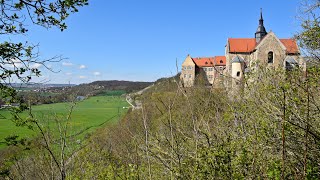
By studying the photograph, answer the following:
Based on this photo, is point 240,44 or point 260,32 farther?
point 240,44

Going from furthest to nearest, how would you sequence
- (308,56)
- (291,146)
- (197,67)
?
(197,67) < (308,56) < (291,146)

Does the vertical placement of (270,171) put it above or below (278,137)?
below

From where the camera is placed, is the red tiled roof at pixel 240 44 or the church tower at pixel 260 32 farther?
the red tiled roof at pixel 240 44

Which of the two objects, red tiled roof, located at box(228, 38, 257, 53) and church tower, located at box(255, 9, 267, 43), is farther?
red tiled roof, located at box(228, 38, 257, 53)

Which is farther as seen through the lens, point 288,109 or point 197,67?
point 197,67

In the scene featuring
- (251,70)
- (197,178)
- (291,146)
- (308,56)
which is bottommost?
(197,178)

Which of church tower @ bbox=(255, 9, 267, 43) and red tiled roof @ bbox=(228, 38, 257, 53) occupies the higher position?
church tower @ bbox=(255, 9, 267, 43)

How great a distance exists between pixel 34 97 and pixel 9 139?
0.93 m

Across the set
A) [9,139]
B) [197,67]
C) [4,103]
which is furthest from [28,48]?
[197,67]

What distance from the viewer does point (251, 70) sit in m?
6.52

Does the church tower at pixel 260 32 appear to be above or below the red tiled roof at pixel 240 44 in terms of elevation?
above

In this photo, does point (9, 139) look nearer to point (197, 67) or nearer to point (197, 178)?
point (197, 178)

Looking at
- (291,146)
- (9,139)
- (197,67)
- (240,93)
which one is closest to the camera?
(9,139)

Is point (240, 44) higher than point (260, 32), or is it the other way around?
point (260, 32)
